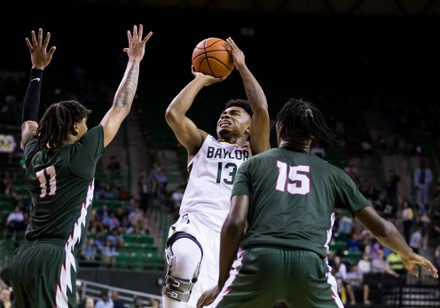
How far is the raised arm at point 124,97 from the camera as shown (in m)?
5.88

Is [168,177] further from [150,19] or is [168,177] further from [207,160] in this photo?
[207,160]

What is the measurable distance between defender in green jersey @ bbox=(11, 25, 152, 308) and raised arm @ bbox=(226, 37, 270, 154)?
127cm

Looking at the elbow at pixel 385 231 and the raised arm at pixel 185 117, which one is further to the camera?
the raised arm at pixel 185 117

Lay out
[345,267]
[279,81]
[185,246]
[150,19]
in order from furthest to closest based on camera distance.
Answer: [279,81] < [150,19] < [345,267] < [185,246]

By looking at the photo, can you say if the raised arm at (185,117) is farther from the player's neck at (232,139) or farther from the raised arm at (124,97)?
the raised arm at (124,97)

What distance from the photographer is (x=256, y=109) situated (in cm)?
688

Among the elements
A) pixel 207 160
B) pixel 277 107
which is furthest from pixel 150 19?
pixel 207 160

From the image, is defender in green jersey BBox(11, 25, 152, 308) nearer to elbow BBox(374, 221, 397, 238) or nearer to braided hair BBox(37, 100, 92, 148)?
braided hair BBox(37, 100, 92, 148)

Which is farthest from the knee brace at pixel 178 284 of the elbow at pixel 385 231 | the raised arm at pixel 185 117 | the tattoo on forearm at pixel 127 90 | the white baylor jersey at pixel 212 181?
the elbow at pixel 385 231

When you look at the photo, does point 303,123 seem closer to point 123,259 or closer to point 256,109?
point 256,109

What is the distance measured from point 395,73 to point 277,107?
18.9 ft

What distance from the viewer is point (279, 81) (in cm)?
3303

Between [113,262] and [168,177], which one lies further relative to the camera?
[168,177]

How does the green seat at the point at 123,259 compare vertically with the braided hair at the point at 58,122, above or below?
below
